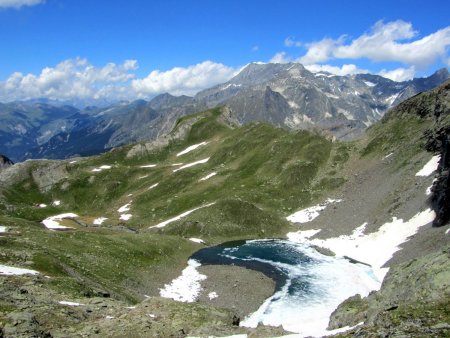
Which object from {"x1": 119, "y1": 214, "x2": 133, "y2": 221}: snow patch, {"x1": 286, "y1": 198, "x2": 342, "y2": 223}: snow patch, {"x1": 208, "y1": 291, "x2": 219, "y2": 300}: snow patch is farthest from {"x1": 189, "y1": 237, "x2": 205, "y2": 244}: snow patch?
{"x1": 208, "y1": 291, "x2": 219, "y2": 300}: snow patch

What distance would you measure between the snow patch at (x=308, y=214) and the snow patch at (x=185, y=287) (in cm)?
4168

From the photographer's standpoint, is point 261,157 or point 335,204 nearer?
point 335,204

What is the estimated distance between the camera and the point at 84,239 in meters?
76.1

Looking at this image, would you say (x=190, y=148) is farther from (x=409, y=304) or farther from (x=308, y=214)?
(x=409, y=304)

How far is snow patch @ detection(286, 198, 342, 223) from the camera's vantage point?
11261cm

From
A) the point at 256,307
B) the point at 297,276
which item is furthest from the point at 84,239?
the point at 297,276

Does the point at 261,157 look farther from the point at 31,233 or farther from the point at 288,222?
the point at 31,233

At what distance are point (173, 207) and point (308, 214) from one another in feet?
133

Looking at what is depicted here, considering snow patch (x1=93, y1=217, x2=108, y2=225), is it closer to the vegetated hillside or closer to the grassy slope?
the vegetated hillside

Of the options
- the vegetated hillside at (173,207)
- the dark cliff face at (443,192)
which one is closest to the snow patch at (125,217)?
the vegetated hillside at (173,207)

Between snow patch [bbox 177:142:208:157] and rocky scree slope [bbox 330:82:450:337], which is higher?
snow patch [bbox 177:142:208:157]

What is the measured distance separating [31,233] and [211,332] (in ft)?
162

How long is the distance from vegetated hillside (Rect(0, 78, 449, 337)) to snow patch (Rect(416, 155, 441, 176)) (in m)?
2.36

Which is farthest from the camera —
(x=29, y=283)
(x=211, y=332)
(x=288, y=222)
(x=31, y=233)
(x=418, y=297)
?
(x=288, y=222)
